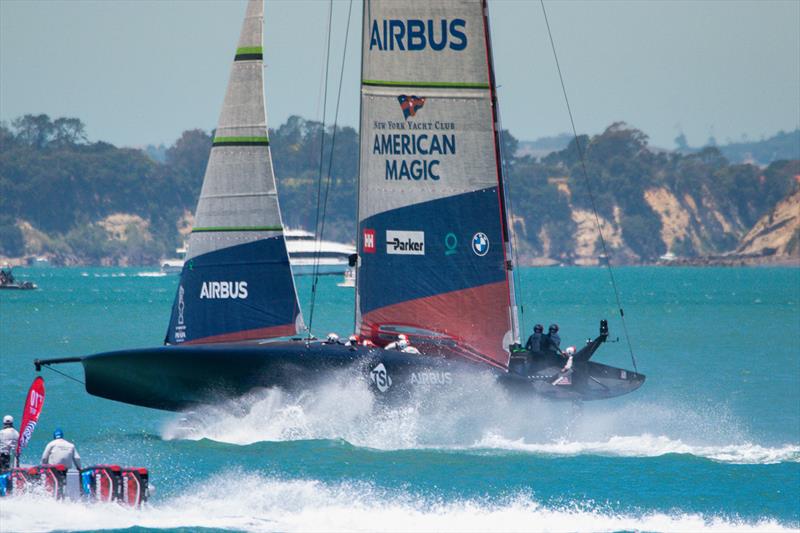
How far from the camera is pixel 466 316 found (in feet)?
102

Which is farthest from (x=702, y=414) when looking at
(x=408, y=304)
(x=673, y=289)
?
(x=673, y=289)

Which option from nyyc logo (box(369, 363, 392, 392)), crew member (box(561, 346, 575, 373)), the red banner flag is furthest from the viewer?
crew member (box(561, 346, 575, 373))

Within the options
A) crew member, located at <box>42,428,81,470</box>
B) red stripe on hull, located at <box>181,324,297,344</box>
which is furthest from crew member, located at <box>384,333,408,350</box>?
crew member, located at <box>42,428,81,470</box>

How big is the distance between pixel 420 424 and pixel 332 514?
19.7 feet

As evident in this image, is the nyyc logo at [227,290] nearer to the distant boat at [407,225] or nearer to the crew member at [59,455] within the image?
the distant boat at [407,225]

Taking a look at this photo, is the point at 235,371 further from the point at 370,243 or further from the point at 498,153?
the point at 498,153

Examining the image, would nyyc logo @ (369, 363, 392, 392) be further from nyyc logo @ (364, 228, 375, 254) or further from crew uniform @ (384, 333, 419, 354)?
nyyc logo @ (364, 228, 375, 254)

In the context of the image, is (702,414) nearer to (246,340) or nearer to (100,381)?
(246,340)

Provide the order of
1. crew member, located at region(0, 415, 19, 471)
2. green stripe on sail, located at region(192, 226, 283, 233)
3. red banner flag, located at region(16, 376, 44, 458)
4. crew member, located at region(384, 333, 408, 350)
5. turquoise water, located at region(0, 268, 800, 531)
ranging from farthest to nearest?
green stripe on sail, located at region(192, 226, 283, 233) < crew member, located at region(384, 333, 408, 350) < red banner flag, located at region(16, 376, 44, 458) < turquoise water, located at region(0, 268, 800, 531) < crew member, located at region(0, 415, 19, 471)

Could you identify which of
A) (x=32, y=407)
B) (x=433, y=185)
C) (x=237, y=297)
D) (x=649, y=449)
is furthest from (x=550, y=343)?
(x=32, y=407)

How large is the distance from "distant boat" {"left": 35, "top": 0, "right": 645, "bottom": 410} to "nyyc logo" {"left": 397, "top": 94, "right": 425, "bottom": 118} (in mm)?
28

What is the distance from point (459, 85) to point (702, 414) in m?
12.9

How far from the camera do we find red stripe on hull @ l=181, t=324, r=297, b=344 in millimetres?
30375

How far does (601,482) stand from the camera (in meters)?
28.2
